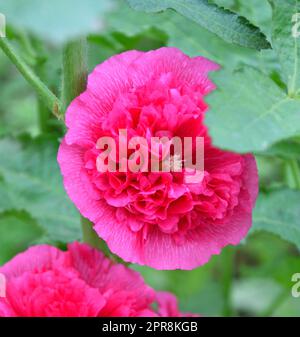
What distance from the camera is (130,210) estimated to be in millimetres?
744

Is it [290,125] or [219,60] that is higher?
[219,60]

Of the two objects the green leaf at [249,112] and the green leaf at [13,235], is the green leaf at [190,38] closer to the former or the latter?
the green leaf at [249,112]

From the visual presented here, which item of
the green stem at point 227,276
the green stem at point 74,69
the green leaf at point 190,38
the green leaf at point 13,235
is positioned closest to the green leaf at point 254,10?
the green leaf at point 190,38

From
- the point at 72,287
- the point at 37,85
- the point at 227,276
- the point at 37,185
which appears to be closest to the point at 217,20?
the point at 37,85

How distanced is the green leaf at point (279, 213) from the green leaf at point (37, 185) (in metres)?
0.29

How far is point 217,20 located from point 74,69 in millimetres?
165

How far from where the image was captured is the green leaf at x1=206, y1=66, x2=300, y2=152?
590 millimetres

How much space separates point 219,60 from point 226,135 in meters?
0.56

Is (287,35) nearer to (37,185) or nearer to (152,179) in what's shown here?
(152,179)

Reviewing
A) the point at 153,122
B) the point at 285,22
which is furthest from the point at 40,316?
the point at 285,22

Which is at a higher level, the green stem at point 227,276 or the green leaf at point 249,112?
the green leaf at point 249,112

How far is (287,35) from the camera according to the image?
768 millimetres

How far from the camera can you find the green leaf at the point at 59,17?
1.48 ft
